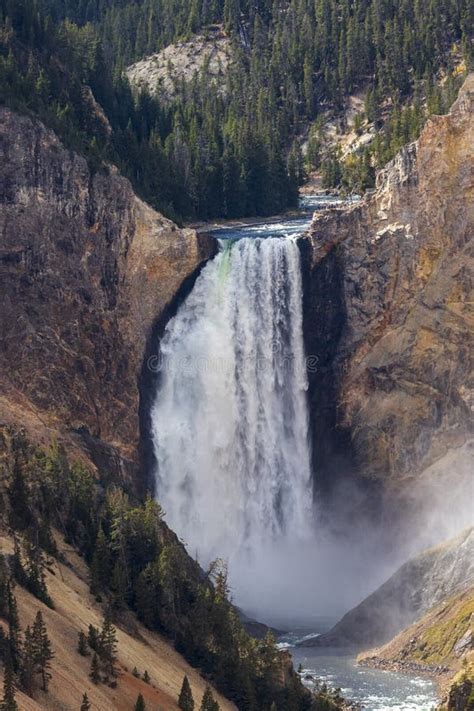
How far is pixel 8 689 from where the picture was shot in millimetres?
61344

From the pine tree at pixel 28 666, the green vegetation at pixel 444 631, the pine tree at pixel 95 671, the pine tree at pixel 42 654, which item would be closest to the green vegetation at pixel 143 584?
the pine tree at pixel 95 671

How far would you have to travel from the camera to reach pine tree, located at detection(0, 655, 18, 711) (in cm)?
5984

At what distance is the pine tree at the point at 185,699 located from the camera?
7100cm

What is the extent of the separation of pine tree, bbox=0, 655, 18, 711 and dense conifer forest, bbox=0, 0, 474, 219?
2102 inches

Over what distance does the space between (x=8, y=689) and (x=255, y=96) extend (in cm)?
12468

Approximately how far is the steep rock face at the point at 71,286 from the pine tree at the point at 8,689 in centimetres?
3670

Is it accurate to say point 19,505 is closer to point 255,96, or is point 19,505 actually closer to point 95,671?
point 95,671

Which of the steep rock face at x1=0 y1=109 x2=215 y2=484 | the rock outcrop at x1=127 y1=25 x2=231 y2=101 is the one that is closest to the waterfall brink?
the steep rock face at x1=0 y1=109 x2=215 y2=484

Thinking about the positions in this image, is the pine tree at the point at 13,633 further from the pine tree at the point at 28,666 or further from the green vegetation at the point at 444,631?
the green vegetation at the point at 444,631

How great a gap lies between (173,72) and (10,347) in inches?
3876

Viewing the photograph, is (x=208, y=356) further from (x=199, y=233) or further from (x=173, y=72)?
(x=173, y=72)

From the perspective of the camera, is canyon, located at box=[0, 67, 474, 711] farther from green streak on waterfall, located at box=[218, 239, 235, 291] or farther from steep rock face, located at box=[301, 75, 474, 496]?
green streak on waterfall, located at box=[218, 239, 235, 291]

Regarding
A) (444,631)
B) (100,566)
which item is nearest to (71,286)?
(100,566)

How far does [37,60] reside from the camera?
4722 inches
